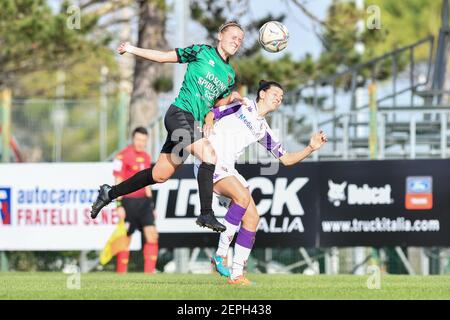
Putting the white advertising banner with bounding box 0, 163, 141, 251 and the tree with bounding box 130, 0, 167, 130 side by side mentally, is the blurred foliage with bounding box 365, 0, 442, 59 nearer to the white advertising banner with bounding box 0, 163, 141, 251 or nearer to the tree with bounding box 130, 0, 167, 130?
the tree with bounding box 130, 0, 167, 130

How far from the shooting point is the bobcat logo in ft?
61.7

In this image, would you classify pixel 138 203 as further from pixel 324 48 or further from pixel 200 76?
pixel 324 48

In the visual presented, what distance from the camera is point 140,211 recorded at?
60.2 ft

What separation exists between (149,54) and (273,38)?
5.27ft

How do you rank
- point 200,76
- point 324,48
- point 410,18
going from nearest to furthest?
point 200,76, point 324,48, point 410,18

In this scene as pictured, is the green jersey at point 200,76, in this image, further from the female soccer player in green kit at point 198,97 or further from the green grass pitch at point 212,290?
the green grass pitch at point 212,290

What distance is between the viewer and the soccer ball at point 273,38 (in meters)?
12.7

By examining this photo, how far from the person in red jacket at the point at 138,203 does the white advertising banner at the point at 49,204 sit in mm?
950

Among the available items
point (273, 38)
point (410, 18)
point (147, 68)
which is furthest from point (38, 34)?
point (410, 18)

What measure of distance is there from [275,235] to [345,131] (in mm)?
2579

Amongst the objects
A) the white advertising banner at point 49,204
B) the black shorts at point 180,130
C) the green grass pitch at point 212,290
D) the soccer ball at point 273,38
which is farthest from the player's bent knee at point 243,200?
the white advertising banner at point 49,204

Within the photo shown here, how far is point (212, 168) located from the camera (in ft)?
38.4

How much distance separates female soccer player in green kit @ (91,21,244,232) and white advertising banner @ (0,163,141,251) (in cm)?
728

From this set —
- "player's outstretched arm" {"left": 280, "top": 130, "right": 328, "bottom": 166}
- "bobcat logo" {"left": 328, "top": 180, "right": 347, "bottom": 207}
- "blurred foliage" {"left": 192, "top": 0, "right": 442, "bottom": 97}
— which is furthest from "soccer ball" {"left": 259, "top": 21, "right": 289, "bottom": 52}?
"blurred foliage" {"left": 192, "top": 0, "right": 442, "bottom": 97}
